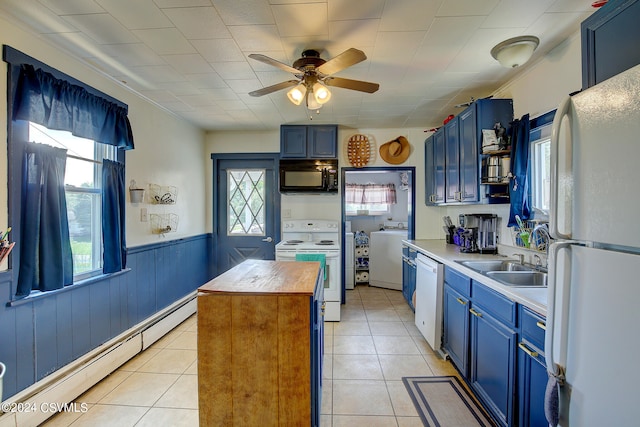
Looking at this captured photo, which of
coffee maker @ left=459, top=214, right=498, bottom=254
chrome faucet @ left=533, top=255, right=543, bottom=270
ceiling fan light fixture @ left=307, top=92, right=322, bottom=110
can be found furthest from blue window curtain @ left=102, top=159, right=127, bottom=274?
chrome faucet @ left=533, top=255, right=543, bottom=270

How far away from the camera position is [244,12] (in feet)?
5.32

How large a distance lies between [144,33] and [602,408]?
277cm

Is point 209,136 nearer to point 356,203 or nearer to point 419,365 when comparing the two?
point 356,203

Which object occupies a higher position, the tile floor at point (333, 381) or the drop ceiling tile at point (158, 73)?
the drop ceiling tile at point (158, 73)

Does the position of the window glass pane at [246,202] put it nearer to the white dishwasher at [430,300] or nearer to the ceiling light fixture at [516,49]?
the white dishwasher at [430,300]

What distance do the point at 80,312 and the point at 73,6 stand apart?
197 centimetres

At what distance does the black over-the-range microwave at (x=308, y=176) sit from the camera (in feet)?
12.4

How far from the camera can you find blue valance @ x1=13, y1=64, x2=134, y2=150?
1.72 metres

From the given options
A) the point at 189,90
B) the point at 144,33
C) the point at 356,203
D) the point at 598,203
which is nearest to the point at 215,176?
the point at 189,90

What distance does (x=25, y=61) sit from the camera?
5.74 ft

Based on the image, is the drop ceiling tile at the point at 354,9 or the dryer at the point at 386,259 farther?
the dryer at the point at 386,259

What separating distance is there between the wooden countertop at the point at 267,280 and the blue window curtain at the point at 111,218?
1.25m

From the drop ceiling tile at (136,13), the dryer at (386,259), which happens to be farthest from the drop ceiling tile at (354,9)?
the dryer at (386,259)

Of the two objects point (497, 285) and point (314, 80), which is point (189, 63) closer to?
point (314, 80)
